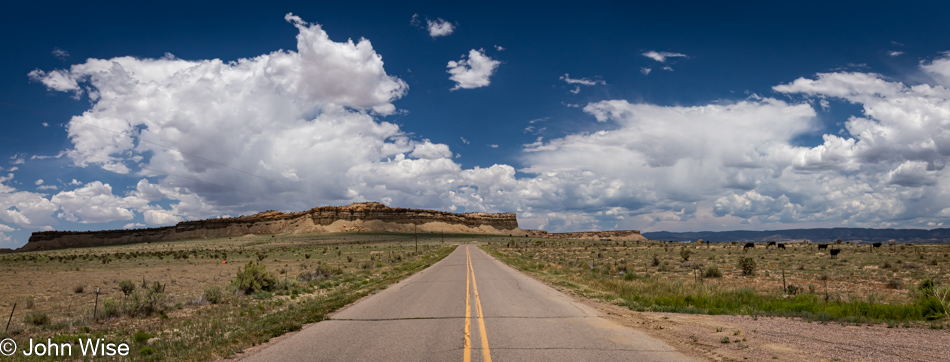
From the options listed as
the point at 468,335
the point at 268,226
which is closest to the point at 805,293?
Result: the point at 468,335

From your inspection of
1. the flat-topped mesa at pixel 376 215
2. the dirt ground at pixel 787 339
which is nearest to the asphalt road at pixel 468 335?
the dirt ground at pixel 787 339

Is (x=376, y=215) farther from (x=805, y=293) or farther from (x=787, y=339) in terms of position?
(x=787, y=339)

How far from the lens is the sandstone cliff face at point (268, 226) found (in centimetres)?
15138

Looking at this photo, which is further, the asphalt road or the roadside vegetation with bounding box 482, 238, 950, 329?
the roadside vegetation with bounding box 482, 238, 950, 329

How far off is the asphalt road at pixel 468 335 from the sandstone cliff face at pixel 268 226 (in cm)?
14480

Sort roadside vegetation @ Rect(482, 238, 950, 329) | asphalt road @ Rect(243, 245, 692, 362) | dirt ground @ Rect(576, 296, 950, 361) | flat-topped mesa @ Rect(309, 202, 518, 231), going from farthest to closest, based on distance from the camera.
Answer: flat-topped mesa @ Rect(309, 202, 518, 231) < roadside vegetation @ Rect(482, 238, 950, 329) < asphalt road @ Rect(243, 245, 692, 362) < dirt ground @ Rect(576, 296, 950, 361)

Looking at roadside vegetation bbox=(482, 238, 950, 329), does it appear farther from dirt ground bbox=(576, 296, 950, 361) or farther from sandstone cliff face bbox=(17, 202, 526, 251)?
sandstone cliff face bbox=(17, 202, 526, 251)

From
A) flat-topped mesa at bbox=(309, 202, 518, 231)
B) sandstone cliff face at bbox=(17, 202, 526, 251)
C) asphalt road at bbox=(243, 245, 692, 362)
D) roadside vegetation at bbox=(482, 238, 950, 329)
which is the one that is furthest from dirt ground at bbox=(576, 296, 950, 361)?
flat-topped mesa at bbox=(309, 202, 518, 231)

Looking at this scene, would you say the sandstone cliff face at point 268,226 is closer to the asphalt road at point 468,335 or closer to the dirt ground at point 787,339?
the asphalt road at point 468,335

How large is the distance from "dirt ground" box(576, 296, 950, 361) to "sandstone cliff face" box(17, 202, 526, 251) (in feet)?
484

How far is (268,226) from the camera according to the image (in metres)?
168

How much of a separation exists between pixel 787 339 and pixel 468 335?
18.2 ft

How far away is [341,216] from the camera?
554ft

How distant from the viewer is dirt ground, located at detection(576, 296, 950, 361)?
24.0ft
